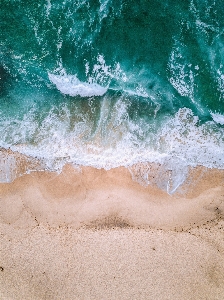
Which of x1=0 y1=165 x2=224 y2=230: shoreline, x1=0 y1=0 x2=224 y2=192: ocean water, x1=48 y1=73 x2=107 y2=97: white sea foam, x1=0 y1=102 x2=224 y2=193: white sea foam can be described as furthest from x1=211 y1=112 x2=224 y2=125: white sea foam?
x1=48 y1=73 x2=107 y2=97: white sea foam

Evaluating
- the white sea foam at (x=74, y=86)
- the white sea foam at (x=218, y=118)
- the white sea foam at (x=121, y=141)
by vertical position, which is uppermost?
the white sea foam at (x=74, y=86)

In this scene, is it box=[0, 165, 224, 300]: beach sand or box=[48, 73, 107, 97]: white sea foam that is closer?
box=[0, 165, 224, 300]: beach sand

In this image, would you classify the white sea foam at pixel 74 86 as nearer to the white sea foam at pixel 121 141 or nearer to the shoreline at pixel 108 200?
the white sea foam at pixel 121 141

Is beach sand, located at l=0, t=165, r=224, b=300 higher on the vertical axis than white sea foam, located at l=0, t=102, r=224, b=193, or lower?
lower

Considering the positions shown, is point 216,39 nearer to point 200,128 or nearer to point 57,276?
point 200,128

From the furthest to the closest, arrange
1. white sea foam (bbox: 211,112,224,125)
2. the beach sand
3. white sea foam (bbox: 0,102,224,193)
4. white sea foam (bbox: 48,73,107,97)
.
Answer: white sea foam (bbox: 48,73,107,97), white sea foam (bbox: 211,112,224,125), white sea foam (bbox: 0,102,224,193), the beach sand

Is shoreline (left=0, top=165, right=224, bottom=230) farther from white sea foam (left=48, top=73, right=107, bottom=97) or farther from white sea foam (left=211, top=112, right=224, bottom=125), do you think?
white sea foam (left=48, top=73, right=107, bottom=97)

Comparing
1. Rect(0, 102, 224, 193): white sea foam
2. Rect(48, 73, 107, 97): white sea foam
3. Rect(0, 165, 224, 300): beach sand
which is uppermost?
Rect(48, 73, 107, 97): white sea foam

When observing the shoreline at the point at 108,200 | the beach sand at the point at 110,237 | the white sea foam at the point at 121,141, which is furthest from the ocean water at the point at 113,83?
the beach sand at the point at 110,237
